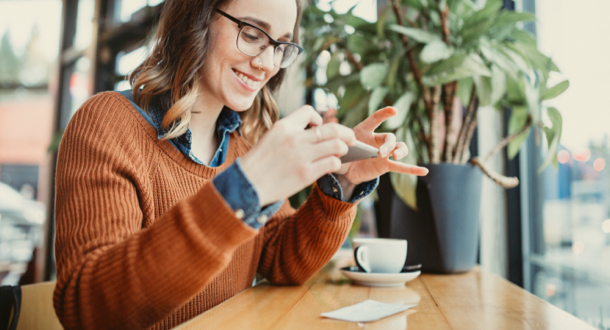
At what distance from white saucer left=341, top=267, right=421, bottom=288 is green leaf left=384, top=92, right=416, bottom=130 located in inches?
15.8

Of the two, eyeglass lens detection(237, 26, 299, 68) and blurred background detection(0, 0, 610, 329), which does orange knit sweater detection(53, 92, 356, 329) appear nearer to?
eyeglass lens detection(237, 26, 299, 68)

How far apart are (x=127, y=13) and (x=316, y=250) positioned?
311 cm

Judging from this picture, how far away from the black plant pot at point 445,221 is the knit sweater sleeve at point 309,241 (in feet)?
1.08

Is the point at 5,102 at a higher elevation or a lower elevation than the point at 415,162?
higher

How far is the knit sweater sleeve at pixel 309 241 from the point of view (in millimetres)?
940

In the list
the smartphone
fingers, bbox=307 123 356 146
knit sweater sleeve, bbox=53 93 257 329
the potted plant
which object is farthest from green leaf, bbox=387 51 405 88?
knit sweater sleeve, bbox=53 93 257 329

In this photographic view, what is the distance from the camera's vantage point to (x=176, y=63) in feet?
3.24

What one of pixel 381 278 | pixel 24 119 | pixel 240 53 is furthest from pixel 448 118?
pixel 24 119

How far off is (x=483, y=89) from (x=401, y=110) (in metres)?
0.24

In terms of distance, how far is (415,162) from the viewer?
120 centimetres

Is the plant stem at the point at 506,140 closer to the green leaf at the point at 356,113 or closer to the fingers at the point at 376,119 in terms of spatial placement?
the green leaf at the point at 356,113

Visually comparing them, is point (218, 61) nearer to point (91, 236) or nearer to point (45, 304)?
point (91, 236)

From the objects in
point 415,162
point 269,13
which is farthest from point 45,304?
point 415,162

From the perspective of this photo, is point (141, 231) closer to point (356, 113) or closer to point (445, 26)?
point (356, 113)
